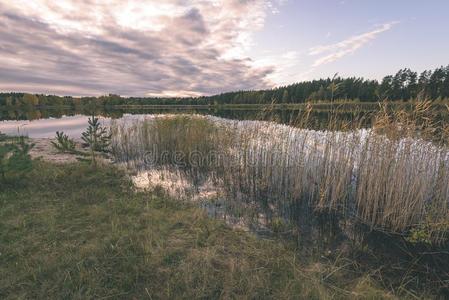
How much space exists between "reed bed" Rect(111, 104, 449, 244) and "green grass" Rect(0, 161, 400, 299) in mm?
2014

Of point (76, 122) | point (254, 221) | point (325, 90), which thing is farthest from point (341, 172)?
point (76, 122)

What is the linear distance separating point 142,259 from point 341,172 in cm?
566

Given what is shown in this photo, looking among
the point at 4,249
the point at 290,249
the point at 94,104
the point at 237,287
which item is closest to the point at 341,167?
the point at 290,249

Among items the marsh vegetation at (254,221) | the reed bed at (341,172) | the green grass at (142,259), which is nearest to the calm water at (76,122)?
the marsh vegetation at (254,221)

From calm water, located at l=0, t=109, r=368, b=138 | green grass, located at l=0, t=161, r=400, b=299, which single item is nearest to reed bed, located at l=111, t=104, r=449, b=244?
calm water, located at l=0, t=109, r=368, b=138

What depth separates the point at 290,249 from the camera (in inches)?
175

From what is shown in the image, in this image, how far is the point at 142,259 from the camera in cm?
351

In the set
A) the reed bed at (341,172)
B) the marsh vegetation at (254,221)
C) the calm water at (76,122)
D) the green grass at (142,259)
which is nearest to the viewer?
the green grass at (142,259)

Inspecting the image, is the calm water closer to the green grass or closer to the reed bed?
the reed bed

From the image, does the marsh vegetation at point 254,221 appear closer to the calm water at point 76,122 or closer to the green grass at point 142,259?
the green grass at point 142,259

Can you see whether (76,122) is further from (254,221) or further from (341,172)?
(341,172)

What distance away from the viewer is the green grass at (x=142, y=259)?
9.66 feet

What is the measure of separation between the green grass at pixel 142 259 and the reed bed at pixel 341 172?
2.01 metres

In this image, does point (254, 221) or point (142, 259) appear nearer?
point (142, 259)
